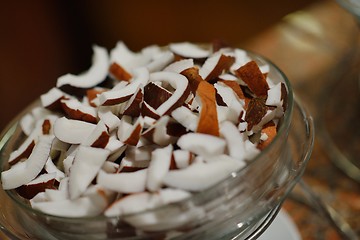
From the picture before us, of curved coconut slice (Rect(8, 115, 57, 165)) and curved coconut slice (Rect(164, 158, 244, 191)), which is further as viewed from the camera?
curved coconut slice (Rect(8, 115, 57, 165))

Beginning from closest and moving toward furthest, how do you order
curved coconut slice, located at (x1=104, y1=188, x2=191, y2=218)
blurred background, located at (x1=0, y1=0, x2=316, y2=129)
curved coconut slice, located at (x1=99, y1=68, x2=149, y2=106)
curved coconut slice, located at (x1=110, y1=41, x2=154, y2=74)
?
curved coconut slice, located at (x1=104, y1=188, x2=191, y2=218)
curved coconut slice, located at (x1=99, y1=68, x2=149, y2=106)
curved coconut slice, located at (x1=110, y1=41, x2=154, y2=74)
blurred background, located at (x1=0, y1=0, x2=316, y2=129)

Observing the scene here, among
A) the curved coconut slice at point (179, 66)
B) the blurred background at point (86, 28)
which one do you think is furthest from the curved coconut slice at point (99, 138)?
the blurred background at point (86, 28)

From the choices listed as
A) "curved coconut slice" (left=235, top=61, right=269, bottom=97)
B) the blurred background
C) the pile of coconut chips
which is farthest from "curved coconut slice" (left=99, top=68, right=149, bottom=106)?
the blurred background

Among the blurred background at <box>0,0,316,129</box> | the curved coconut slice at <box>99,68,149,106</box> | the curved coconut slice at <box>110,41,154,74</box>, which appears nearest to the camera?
the curved coconut slice at <box>99,68,149,106</box>

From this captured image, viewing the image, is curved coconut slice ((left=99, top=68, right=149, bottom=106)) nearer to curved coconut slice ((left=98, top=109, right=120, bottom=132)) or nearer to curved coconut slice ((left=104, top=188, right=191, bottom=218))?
curved coconut slice ((left=98, top=109, right=120, bottom=132))

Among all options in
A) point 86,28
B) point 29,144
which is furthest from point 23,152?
point 86,28

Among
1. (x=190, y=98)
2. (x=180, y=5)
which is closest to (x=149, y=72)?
(x=190, y=98)

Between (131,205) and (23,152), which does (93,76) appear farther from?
(131,205)
